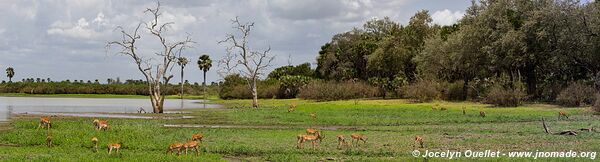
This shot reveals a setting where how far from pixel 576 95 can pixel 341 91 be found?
3360 cm

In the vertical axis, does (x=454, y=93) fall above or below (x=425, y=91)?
below

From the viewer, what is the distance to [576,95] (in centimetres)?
5397

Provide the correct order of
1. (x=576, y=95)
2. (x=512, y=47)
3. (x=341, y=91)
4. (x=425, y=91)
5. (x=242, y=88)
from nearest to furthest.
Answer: (x=576, y=95) < (x=512, y=47) < (x=425, y=91) < (x=341, y=91) < (x=242, y=88)

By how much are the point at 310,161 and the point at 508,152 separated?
668 centimetres

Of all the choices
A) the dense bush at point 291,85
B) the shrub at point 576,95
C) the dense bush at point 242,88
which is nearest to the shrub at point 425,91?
the shrub at point 576,95

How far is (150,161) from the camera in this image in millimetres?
18281

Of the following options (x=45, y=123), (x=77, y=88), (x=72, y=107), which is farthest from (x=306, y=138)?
(x=77, y=88)

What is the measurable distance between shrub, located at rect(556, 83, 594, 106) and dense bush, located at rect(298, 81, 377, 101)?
30420 mm

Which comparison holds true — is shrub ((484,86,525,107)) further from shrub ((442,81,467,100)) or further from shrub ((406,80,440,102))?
shrub ((442,81,467,100))

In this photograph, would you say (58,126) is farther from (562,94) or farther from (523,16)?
(523,16)

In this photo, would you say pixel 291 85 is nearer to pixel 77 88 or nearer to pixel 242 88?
pixel 242 88

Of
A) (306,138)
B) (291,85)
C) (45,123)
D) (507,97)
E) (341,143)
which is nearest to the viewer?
(306,138)

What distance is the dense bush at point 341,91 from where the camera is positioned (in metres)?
82.1

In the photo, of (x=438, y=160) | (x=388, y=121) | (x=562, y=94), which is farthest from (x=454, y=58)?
(x=438, y=160)
